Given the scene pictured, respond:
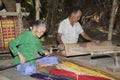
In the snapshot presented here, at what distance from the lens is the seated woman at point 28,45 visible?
5.13 metres

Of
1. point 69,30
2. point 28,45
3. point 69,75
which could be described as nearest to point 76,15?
point 69,30

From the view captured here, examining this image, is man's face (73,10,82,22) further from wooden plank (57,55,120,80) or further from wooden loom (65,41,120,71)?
wooden plank (57,55,120,80)

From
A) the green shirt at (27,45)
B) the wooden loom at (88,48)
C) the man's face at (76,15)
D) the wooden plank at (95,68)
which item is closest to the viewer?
the wooden plank at (95,68)

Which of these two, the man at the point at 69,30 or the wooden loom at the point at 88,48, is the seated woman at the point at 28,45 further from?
the man at the point at 69,30

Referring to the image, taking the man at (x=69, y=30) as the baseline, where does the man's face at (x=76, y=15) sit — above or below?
above

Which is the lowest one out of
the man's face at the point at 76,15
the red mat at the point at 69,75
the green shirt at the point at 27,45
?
the red mat at the point at 69,75

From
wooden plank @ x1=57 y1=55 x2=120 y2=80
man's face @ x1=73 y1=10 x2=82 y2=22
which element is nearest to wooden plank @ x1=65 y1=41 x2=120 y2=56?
wooden plank @ x1=57 y1=55 x2=120 y2=80

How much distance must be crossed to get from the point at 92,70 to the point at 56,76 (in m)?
0.72

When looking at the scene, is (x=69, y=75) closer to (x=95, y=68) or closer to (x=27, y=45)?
(x=95, y=68)

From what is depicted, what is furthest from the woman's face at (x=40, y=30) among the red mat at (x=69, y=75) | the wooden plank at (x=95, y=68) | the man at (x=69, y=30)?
the man at (x=69, y=30)

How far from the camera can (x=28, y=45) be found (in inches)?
210

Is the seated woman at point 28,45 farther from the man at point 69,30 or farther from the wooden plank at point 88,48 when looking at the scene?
the man at point 69,30

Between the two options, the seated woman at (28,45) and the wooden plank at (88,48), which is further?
the wooden plank at (88,48)

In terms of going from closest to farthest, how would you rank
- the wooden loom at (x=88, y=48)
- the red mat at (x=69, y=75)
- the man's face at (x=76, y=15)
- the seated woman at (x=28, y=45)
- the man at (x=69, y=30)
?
the red mat at (x=69, y=75) → the seated woman at (x=28, y=45) → the wooden loom at (x=88, y=48) → the man's face at (x=76, y=15) → the man at (x=69, y=30)
